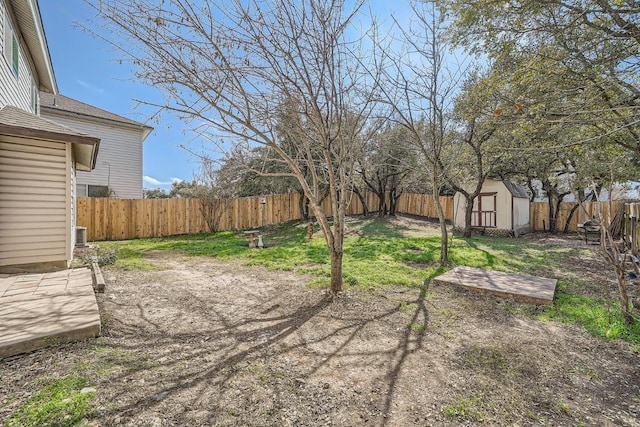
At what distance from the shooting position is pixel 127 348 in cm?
254

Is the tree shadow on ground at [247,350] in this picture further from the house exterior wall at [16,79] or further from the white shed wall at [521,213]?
the white shed wall at [521,213]

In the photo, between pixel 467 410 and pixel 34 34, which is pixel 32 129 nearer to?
pixel 34 34

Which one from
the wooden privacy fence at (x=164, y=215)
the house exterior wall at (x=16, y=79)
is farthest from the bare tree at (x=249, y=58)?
the wooden privacy fence at (x=164, y=215)

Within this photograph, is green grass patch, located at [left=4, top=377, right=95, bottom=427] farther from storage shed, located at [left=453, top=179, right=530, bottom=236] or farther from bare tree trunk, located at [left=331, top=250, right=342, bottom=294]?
storage shed, located at [left=453, top=179, right=530, bottom=236]

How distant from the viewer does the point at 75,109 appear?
13320 millimetres

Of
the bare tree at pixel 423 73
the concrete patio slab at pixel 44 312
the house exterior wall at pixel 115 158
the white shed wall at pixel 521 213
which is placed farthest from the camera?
the house exterior wall at pixel 115 158

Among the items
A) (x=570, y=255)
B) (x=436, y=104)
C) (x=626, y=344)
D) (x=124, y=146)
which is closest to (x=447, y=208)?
(x=570, y=255)

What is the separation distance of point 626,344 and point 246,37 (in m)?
5.06

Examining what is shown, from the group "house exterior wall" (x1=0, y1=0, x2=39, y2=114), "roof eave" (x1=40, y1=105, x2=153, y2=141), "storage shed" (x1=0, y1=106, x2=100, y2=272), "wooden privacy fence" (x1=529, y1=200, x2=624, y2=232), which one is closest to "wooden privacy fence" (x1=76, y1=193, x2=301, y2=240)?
"roof eave" (x1=40, y1=105, x2=153, y2=141)

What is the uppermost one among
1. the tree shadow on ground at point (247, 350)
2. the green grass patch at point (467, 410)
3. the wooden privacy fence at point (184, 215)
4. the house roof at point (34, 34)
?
the house roof at point (34, 34)

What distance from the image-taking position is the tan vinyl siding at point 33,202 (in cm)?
459

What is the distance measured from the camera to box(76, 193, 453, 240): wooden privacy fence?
35.3ft

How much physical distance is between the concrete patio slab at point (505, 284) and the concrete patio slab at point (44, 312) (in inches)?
180

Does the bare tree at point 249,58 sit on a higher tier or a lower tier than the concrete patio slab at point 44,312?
higher
